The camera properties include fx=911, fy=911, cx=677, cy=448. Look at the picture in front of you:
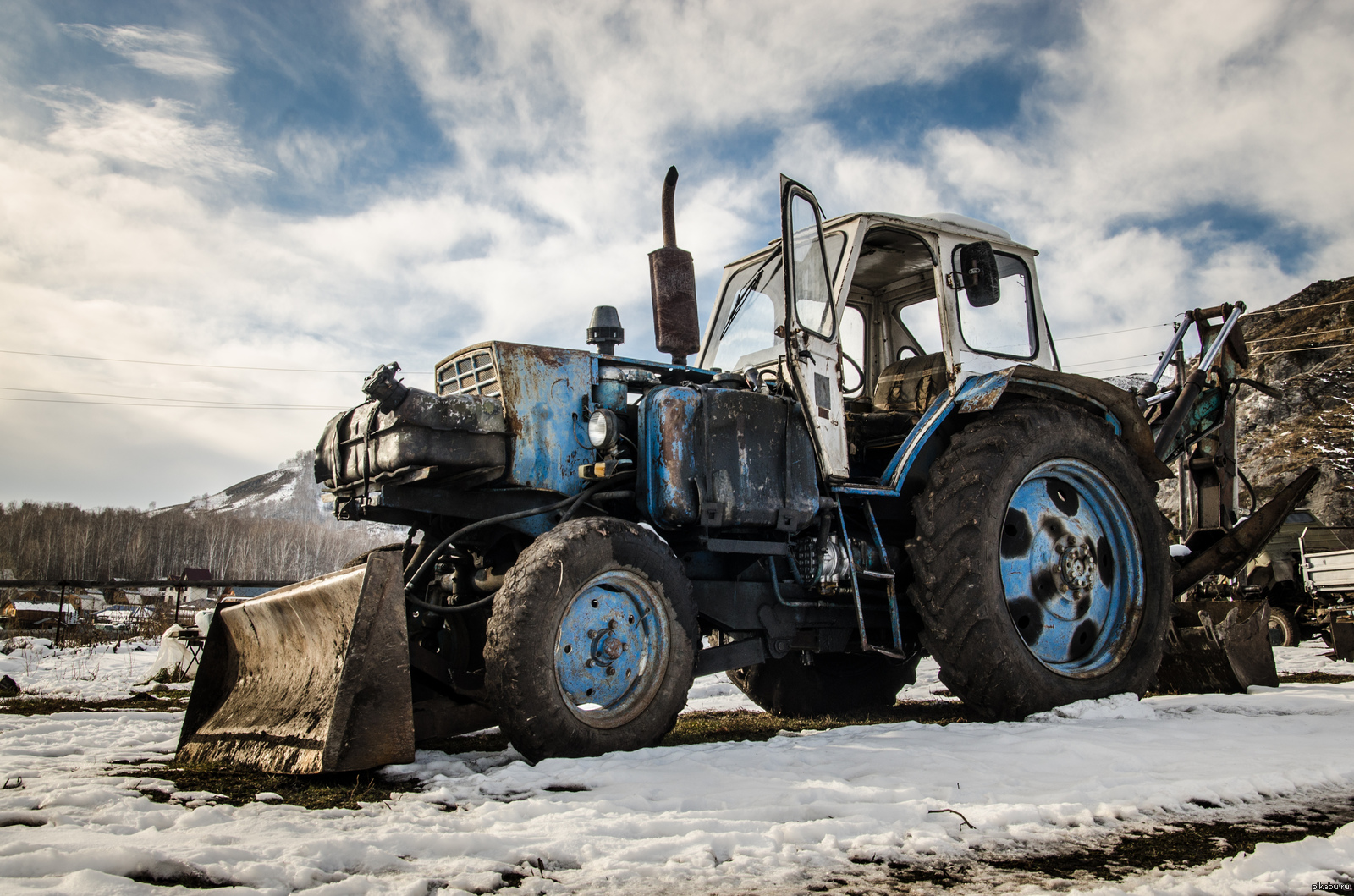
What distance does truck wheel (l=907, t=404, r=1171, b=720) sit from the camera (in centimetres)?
428

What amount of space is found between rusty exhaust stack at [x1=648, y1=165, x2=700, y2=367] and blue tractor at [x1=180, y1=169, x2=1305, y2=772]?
0.01m

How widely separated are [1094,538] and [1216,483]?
5.74 feet

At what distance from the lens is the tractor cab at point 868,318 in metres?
4.48

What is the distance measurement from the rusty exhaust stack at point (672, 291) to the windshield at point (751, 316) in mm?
637

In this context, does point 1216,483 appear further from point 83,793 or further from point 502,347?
point 83,793

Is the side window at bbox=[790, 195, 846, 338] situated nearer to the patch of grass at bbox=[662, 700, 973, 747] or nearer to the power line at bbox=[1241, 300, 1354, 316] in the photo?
the patch of grass at bbox=[662, 700, 973, 747]

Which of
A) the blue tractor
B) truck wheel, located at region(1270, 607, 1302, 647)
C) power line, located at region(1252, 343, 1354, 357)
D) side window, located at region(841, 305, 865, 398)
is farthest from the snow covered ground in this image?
power line, located at region(1252, 343, 1354, 357)

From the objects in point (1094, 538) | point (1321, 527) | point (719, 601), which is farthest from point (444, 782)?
point (1321, 527)

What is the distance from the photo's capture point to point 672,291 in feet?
15.3

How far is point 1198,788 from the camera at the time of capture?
286 cm

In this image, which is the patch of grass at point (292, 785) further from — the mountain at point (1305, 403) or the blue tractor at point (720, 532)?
the mountain at point (1305, 403)

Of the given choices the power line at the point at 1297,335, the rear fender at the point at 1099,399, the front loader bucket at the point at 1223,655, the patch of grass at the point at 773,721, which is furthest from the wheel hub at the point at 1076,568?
the power line at the point at 1297,335

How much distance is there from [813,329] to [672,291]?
75cm

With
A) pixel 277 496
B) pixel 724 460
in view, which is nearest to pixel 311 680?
pixel 724 460
